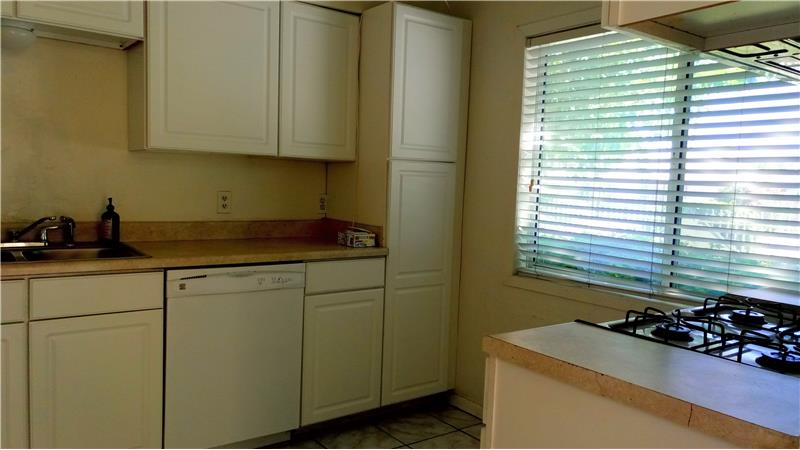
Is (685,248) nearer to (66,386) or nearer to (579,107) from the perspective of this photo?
(579,107)

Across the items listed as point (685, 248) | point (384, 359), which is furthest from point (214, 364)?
point (685, 248)

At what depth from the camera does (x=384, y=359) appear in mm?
3002

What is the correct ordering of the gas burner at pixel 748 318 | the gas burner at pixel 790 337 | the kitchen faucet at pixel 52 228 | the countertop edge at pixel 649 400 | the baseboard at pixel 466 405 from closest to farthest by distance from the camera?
the countertop edge at pixel 649 400, the gas burner at pixel 790 337, the gas burner at pixel 748 318, the kitchen faucet at pixel 52 228, the baseboard at pixel 466 405

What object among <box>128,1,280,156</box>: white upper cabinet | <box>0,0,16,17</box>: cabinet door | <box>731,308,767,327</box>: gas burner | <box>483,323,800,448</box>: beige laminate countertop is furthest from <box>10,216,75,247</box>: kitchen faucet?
<box>731,308,767,327</box>: gas burner

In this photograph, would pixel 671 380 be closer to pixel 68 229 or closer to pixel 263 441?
pixel 263 441

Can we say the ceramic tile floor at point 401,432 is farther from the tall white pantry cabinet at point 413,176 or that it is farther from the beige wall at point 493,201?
the beige wall at point 493,201

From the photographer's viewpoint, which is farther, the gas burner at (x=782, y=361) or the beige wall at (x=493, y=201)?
the beige wall at (x=493, y=201)

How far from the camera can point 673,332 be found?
4.54ft

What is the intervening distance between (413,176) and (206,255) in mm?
1123

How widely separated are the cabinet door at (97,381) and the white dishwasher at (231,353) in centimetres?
7

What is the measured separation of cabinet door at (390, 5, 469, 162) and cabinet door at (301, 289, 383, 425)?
782mm

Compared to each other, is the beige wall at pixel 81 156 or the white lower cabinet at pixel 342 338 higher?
the beige wall at pixel 81 156

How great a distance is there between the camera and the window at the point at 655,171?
2109mm

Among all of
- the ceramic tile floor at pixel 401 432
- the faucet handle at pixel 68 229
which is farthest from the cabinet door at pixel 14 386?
the ceramic tile floor at pixel 401 432
